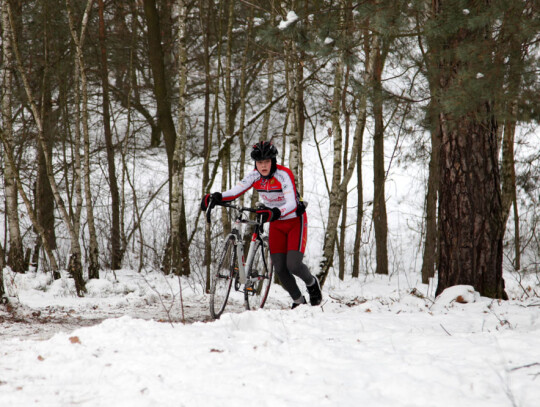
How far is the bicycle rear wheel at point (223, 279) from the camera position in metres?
5.75

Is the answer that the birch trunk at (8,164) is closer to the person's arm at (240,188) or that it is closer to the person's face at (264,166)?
the person's arm at (240,188)

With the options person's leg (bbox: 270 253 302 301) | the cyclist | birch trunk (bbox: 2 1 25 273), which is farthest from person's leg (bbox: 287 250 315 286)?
birch trunk (bbox: 2 1 25 273)

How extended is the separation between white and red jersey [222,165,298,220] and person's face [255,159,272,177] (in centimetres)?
11

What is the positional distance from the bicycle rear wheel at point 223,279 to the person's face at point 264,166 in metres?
0.89

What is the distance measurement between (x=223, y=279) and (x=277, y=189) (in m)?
1.27

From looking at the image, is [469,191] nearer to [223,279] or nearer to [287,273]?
[287,273]

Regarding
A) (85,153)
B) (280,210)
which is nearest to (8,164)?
(85,153)

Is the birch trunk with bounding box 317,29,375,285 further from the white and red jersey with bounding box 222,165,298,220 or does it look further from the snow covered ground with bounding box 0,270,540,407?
the snow covered ground with bounding box 0,270,540,407

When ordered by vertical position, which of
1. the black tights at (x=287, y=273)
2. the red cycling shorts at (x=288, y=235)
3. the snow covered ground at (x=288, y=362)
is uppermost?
the red cycling shorts at (x=288, y=235)

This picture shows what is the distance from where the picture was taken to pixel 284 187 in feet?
18.9

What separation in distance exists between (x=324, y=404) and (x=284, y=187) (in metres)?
3.50

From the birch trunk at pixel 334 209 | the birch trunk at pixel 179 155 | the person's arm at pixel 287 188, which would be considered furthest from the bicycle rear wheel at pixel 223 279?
the birch trunk at pixel 179 155

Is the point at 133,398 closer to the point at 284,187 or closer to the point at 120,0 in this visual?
the point at 284,187

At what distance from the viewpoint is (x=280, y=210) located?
5656 millimetres
